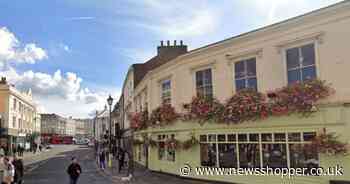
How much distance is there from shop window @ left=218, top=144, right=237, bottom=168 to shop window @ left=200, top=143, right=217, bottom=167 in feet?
1.30

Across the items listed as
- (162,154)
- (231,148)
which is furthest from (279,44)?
(162,154)

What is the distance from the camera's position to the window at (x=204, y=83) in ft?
65.5

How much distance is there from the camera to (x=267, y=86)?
16.8 meters

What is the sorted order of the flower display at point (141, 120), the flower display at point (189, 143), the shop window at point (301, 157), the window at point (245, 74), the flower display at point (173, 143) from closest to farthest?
the shop window at point (301, 157) → the window at point (245, 74) → the flower display at point (189, 143) → the flower display at point (173, 143) → the flower display at point (141, 120)

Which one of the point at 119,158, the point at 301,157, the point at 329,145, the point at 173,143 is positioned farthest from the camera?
the point at 119,158

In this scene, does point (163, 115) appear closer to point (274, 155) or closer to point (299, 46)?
point (274, 155)

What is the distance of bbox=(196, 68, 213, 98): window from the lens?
65.5 ft

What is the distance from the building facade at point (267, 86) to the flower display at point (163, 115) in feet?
1.30

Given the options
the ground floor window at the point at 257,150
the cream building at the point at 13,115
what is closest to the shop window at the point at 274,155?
the ground floor window at the point at 257,150

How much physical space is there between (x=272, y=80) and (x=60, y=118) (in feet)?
466

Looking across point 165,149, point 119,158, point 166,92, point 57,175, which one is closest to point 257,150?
point 165,149

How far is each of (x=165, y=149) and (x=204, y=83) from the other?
5.77 metres

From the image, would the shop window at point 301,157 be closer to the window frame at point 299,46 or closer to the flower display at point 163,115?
the window frame at point 299,46

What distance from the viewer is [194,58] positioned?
67.9ft
